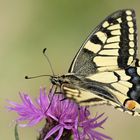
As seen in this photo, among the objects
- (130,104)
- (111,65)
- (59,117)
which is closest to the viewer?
(130,104)

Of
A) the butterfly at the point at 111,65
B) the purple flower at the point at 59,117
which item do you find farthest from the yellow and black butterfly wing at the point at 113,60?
the purple flower at the point at 59,117

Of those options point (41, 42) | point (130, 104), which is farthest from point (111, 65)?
point (41, 42)

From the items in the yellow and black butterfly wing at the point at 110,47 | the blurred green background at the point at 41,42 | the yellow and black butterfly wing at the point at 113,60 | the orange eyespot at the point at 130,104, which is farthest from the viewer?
the blurred green background at the point at 41,42

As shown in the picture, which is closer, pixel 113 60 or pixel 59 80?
pixel 59 80

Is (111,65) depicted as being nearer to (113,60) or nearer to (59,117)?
(113,60)

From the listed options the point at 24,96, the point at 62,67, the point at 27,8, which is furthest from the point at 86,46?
the point at 27,8

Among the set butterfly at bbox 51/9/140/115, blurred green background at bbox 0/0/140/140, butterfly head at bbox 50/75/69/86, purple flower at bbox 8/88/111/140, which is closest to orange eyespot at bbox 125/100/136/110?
butterfly at bbox 51/9/140/115

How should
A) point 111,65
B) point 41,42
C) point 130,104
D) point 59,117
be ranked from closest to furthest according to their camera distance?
point 130,104 < point 59,117 < point 111,65 < point 41,42

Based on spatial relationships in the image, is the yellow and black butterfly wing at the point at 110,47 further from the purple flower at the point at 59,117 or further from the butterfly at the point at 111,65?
the purple flower at the point at 59,117
